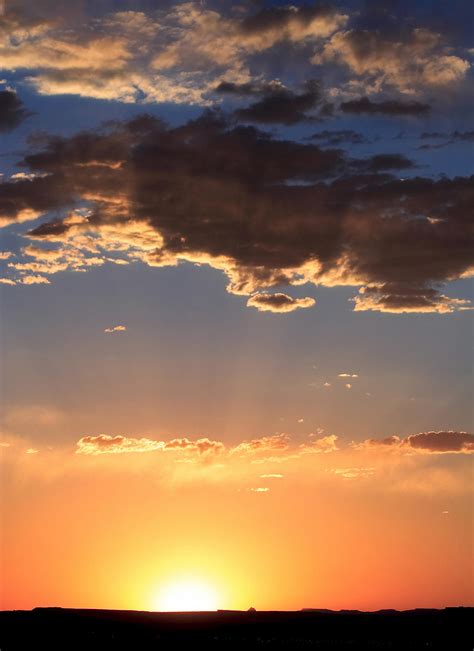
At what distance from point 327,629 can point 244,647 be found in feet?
33.2

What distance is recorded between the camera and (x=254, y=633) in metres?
102

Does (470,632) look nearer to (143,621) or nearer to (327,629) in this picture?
(327,629)

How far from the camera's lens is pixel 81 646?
98.6m

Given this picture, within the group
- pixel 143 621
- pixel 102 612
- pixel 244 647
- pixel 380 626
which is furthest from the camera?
pixel 102 612

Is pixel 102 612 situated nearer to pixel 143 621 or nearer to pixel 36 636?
pixel 143 621

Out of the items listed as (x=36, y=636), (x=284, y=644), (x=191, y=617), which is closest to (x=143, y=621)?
(x=191, y=617)

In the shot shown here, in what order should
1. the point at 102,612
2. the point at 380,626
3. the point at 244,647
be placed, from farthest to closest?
the point at 102,612
the point at 380,626
the point at 244,647

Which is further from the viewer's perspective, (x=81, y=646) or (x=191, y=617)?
(x=191, y=617)

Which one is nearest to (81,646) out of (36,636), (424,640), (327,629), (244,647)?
(36,636)

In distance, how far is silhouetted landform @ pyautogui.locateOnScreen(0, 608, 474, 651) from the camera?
97188 millimetres

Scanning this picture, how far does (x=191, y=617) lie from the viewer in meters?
118

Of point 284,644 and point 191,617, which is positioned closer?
point 284,644

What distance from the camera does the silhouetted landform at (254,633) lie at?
97.2m

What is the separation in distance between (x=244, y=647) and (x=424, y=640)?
16892mm
